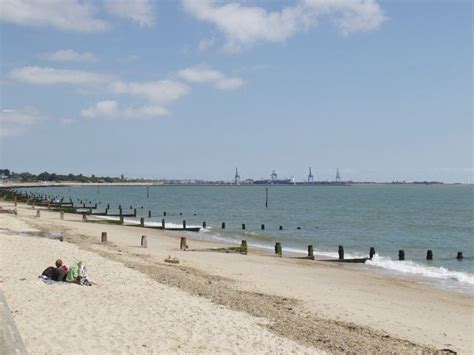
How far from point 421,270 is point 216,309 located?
16.8 metres

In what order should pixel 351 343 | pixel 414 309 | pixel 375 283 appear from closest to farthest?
pixel 351 343 < pixel 414 309 < pixel 375 283

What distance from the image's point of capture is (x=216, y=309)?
13617mm

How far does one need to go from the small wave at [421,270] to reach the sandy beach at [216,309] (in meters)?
2.93

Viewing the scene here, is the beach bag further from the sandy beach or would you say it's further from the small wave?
the small wave

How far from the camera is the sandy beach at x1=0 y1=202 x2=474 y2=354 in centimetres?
1084

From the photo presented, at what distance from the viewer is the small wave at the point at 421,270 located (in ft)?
81.1

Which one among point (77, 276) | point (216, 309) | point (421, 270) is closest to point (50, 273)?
point (77, 276)

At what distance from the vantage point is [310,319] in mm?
13648

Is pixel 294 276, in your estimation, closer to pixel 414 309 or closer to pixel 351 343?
pixel 414 309

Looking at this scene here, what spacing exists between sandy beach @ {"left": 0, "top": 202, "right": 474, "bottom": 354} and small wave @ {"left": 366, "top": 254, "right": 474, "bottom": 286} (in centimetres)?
293

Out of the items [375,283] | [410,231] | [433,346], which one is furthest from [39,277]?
[410,231]

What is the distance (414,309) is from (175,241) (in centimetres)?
2173

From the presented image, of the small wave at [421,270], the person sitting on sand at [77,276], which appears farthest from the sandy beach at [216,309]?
the small wave at [421,270]

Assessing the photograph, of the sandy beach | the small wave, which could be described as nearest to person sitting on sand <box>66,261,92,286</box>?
the sandy beach
